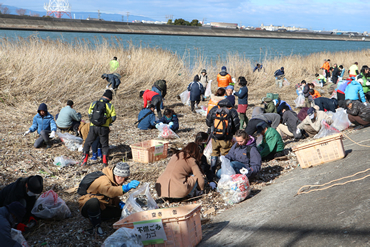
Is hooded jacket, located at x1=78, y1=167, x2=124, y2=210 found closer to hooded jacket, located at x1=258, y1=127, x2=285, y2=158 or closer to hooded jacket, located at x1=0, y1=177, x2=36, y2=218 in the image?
hooded jacket, located at x1=0, y1=177, x2=36, y2=218

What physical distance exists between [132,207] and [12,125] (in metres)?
7.07

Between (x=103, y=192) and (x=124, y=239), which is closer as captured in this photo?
(x=124, y=239)

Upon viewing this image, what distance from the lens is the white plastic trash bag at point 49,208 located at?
4395mm

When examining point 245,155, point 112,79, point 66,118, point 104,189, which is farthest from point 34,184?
point 112,79

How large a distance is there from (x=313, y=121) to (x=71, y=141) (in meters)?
5.91

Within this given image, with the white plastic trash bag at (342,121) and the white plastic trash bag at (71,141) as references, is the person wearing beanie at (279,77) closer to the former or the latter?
the white plastic trash bag at (342,121)

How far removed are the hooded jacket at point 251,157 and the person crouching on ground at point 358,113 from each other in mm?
3924

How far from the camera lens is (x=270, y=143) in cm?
676

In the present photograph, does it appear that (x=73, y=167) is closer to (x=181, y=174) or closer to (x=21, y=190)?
(x=21, y=190)

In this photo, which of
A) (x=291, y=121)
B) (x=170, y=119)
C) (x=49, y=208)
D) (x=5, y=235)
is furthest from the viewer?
(x=170, y=119)

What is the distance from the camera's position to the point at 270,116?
817 centimetres

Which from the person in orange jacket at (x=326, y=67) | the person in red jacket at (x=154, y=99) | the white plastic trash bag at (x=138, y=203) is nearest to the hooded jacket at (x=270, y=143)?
the white plastic trash bag at (x=138, y=203)

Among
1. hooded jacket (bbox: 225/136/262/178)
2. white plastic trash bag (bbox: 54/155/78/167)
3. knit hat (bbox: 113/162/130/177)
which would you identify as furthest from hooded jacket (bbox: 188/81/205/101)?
knit hat (bbox: 113/162/130/177)

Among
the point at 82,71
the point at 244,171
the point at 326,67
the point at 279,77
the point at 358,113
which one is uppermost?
the point at 326,67
